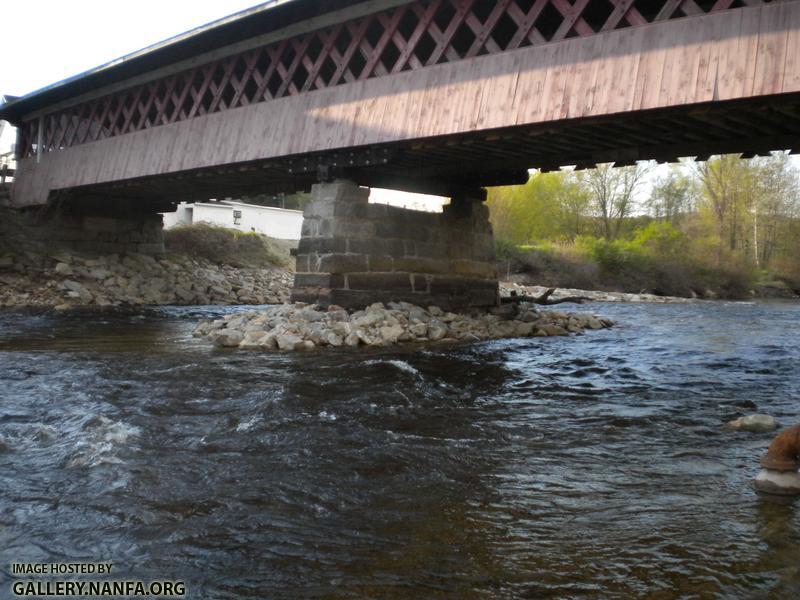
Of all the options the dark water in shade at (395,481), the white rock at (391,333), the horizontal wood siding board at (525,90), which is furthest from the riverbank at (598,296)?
the dark water in shade at (395,481)

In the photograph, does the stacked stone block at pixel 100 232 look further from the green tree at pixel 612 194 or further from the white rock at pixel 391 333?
the green tree at pixel 612 194

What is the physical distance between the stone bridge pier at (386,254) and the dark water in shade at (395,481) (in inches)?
152

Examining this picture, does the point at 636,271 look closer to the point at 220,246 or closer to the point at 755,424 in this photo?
the point at 220,246

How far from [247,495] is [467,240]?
10.8m

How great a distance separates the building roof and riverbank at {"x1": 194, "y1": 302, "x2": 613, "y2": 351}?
4926 mm

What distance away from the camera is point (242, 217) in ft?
120

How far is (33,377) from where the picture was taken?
639 centimetres

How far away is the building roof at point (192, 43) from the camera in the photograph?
1052cm

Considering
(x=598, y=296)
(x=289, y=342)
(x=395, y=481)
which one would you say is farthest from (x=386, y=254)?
(x=598, y=296)

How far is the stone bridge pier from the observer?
10875 millimetres

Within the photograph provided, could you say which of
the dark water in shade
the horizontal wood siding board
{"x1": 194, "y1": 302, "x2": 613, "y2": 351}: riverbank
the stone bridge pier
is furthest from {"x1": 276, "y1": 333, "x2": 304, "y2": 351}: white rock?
the horizontal wood siding board

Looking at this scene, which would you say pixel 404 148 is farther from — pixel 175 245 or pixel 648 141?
pixel 175 245

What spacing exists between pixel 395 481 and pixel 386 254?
8389 mm

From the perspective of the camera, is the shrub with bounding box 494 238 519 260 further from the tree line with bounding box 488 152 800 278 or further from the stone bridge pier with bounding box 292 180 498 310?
the stone bridge pier with bounding box 292 180 498 310
